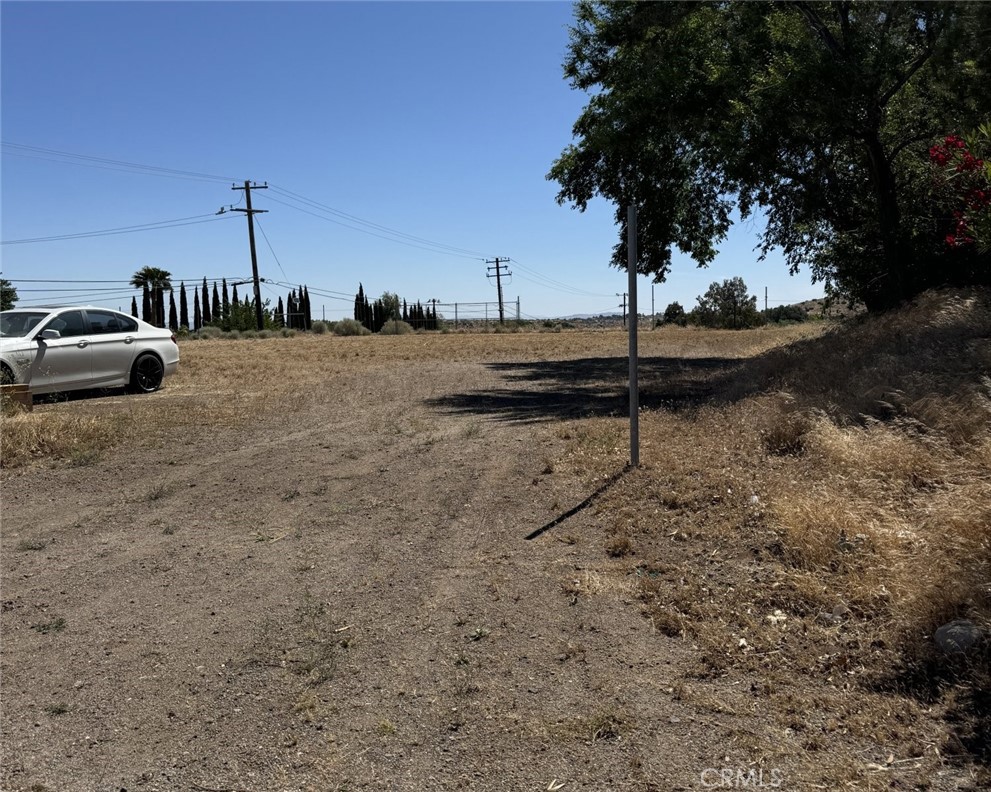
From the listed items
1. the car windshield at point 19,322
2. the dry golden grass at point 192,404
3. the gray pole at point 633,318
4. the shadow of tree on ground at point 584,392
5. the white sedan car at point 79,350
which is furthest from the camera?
the car windshield at point 19,322

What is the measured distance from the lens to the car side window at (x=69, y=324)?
1262 centimetres

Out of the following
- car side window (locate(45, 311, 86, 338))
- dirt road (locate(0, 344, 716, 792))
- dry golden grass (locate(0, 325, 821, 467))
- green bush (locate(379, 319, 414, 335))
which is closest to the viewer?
dirt road (locate(0, 344, 716, 792))

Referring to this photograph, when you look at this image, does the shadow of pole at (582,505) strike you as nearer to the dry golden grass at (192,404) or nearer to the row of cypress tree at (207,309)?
the dry golden grass at (192,404)

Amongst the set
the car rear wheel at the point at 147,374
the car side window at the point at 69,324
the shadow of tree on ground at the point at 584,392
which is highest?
the car side window at the point at 69,324

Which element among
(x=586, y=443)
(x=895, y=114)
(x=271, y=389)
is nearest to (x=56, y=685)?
(x=586, y=443)

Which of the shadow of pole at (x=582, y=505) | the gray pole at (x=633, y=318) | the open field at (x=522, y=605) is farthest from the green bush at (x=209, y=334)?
the shadow of pole at (x=582, y=505)

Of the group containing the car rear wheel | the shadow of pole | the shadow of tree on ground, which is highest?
the car rear wheel

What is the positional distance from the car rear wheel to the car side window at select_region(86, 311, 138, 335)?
0.56m

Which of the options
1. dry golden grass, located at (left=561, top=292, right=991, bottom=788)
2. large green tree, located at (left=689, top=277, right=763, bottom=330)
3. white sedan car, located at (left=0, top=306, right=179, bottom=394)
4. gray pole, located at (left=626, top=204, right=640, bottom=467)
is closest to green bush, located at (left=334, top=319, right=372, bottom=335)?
large green tree, located at (left=689, top=277, right=763, bottom=330)

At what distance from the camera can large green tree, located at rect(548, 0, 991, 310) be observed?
13289mm

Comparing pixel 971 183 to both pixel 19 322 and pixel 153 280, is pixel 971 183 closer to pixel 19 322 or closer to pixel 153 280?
pixel 19 322

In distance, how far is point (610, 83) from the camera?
18.6 meters

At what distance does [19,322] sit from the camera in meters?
12.6

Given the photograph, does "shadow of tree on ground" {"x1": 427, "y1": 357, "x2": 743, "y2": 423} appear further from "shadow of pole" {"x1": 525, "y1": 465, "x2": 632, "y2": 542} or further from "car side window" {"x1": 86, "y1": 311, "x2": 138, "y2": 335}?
"car side window" {"x1": 86, "y1": 311, "x2": 138, "y2": 335}
